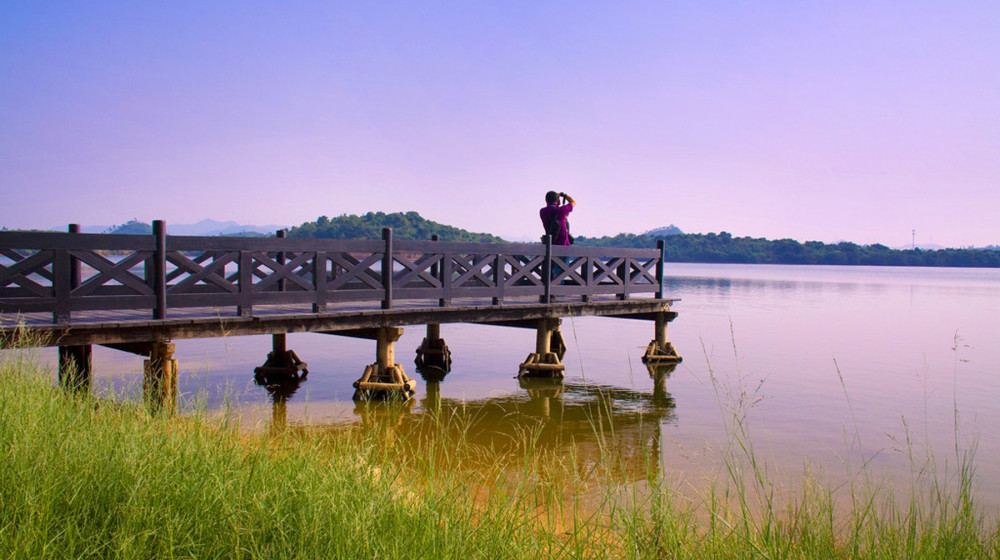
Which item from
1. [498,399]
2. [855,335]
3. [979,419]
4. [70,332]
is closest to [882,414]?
[979,419]

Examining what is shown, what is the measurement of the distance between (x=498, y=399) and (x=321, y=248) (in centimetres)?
405

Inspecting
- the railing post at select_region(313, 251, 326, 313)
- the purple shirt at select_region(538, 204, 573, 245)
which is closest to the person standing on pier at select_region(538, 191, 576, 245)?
→ the purple shirt at select_region(538, 204, 573, 245)

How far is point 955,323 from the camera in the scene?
1314 inches

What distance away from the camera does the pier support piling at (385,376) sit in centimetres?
1197

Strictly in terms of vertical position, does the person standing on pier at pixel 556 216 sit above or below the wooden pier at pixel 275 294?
above

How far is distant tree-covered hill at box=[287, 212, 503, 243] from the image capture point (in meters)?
65.9

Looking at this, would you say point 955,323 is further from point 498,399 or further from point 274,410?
point 274,410

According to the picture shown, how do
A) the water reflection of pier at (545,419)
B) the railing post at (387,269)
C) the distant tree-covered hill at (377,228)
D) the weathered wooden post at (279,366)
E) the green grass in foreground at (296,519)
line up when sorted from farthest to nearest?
the distant tree-covered hill at (377,228)
the weathered wooden post at (279,366)
the railing post at (387,269)
the water reflection of pier at (545,419)
the green grass in foreground at (296,519)

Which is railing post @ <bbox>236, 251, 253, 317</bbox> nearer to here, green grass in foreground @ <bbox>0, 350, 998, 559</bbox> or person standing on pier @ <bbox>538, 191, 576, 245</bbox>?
Answer: green grass in foreground @ <bbox>0, 350, 998, 559</bbox>

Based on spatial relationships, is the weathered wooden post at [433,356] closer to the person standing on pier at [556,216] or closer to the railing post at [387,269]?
the person standing on pier at [556,216]

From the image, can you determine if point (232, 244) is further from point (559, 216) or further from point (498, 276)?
point (559, 216)

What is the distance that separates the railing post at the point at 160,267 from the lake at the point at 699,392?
938 mm

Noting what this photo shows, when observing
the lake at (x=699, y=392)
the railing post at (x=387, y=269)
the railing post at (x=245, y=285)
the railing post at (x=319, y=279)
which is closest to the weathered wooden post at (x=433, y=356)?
the lake at (x=699, y=392)

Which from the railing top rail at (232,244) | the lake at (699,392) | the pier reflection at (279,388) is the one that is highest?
the railing top rail at (232,244)
